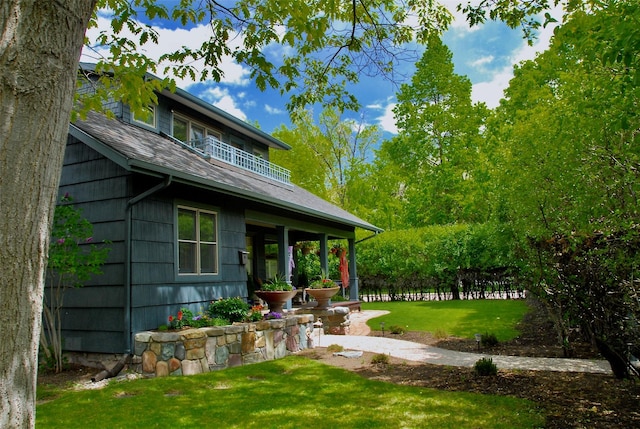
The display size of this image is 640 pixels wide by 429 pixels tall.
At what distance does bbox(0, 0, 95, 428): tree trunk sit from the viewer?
5.69 feet

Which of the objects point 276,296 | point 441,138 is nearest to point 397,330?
point 276,296

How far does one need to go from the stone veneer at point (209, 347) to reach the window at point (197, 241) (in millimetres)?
1463

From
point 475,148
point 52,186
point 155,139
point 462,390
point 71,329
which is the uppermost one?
point 475,148

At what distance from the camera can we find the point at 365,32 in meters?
6.89

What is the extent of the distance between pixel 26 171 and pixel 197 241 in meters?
6.72

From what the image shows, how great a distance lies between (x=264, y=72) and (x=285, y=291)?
5640 mm

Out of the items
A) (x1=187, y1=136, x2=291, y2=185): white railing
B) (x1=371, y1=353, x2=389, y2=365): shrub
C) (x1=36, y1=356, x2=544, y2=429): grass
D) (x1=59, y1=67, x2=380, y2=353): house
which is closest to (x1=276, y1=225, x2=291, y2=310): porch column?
(x1=59, y1=67, x2=380, y2=353): house

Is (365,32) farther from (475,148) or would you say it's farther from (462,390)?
(475,148)

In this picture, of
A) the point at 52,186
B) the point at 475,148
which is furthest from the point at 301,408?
the point at 475,148

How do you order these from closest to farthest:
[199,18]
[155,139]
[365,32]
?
1. [199,18]
2. [365,32]
3. [155,139]

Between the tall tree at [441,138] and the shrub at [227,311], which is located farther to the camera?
the tall tree at [441,138]

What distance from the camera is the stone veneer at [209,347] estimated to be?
661 centimetres

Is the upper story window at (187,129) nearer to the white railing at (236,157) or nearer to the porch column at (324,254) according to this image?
the white railing at (236,157)

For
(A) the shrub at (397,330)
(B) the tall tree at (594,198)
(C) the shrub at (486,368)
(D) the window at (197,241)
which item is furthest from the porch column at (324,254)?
(C) the shrub at (486,368)
